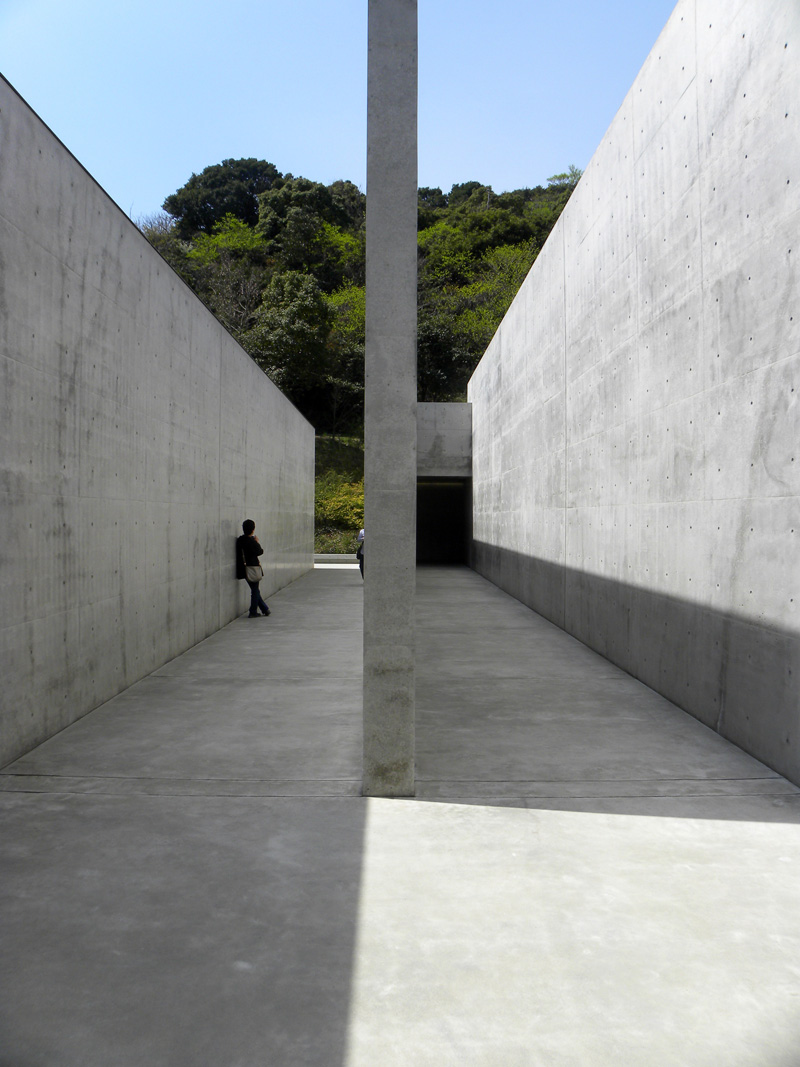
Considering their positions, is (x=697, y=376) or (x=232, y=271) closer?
(x=697, y=376)

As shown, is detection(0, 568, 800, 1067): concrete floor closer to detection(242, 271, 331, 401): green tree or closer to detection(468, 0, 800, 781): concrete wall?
detection(468, 0, 800, 781): concrete wall

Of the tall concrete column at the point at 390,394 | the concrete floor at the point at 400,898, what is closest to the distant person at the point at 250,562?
the concrete floor at the point at 400,898

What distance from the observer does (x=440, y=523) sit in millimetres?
25703

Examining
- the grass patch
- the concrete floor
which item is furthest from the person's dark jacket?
the grass patch

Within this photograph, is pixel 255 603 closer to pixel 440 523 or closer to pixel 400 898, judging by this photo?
pixel 400 898

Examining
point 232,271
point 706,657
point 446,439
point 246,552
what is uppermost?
point 232,271

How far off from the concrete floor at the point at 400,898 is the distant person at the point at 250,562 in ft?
17.7

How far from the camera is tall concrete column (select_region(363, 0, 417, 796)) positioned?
4016mm

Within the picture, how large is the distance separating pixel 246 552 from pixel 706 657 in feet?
23.4

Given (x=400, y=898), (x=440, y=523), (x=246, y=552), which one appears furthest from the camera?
(x=440, y=523)

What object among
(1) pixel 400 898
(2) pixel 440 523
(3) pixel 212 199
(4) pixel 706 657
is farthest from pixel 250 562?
(3) pixel 212 199

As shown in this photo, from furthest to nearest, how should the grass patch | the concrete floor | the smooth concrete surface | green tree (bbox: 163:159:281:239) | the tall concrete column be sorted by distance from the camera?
green tree (bbox: 163:159:281:239), the grass patch, the smooth concrete surface, the tall concrete column, the concrete floor

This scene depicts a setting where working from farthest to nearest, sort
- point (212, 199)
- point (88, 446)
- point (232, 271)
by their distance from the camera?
point (212, 199), point (232, 271), point (88, 446)

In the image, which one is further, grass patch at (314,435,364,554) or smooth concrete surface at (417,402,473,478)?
grass patch at (314,435,364,554)
